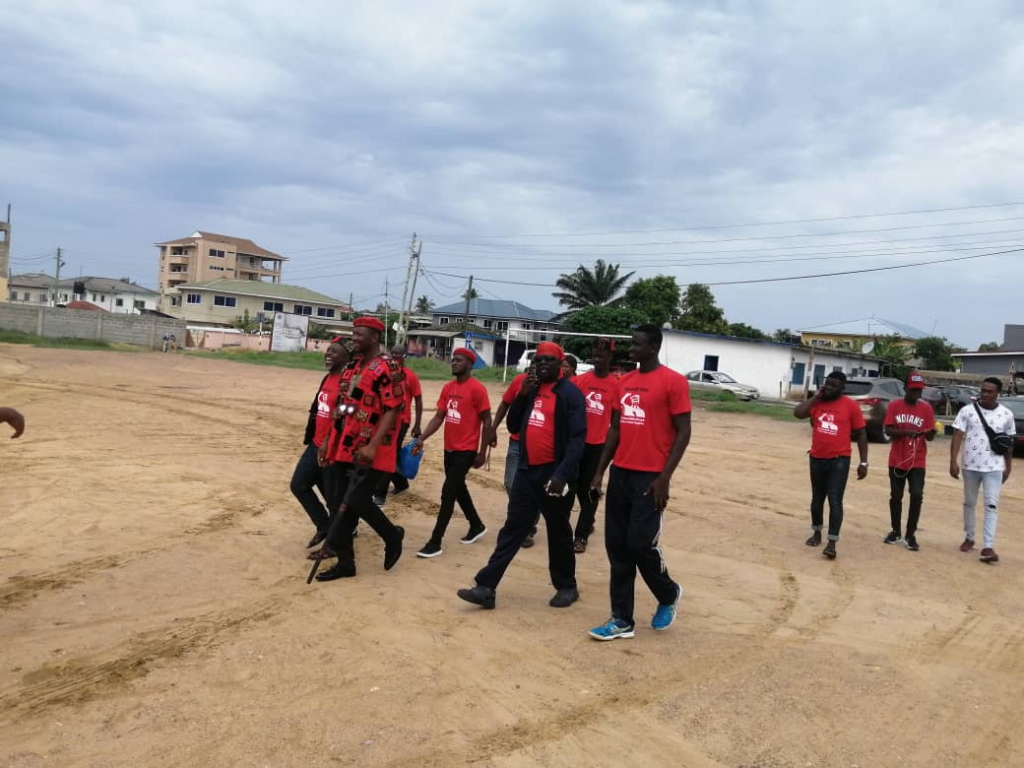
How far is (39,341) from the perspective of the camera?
39.3 meters

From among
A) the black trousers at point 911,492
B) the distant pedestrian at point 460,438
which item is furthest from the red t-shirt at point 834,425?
the distant pedestrian at point 460,438

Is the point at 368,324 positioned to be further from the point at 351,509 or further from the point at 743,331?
the point at 743,331

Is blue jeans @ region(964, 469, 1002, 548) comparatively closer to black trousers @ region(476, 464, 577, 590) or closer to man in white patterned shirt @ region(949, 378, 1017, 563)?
man in white patterned shirt @ region(949, 378, 1017, 563)

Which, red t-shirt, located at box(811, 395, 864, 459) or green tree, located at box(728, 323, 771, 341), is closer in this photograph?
red t-shirt, located at box(811, 395, 864, 459)

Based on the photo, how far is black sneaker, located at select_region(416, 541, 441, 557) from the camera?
6.93 metres

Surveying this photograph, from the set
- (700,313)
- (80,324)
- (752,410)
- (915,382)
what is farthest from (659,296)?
(915,382)

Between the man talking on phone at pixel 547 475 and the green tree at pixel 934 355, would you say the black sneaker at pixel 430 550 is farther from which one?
the green tree at pixel 934 355

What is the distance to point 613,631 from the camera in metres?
5.05

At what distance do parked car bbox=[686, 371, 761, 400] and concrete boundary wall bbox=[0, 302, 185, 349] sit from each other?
27997 millimetres

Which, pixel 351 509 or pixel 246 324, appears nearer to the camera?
pixel 351 509

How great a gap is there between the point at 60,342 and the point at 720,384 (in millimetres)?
31290

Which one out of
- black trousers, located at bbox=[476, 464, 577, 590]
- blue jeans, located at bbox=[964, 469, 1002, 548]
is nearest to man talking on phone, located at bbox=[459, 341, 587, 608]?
black trousers, located at bbox=[476, 464, 577, 590]

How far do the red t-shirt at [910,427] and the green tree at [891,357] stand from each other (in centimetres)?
3517

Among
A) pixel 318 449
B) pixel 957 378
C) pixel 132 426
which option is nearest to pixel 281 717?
pixel 318 449
